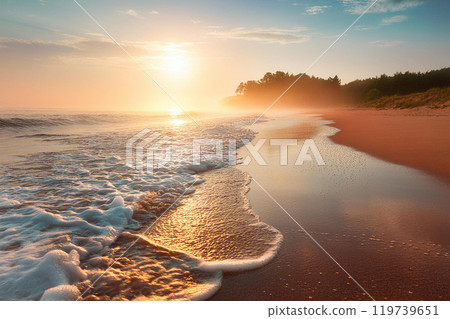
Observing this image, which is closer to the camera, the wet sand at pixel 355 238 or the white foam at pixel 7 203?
the wet sand at pixel 355 238

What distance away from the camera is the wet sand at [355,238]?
219cm

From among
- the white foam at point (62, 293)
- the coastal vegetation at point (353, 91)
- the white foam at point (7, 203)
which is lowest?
the white foam at point (62, 293)

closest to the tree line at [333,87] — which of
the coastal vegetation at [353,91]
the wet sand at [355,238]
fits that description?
the coastal vegetation at [353,91]

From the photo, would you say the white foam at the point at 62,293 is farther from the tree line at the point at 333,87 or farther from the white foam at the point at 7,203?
the tree line at the point at 333,87

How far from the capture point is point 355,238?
9.88 ft

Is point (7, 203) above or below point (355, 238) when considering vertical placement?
above

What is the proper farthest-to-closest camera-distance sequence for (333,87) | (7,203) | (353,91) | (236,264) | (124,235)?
1. (333,87)
2. (353,91)
3. (7,203)
4. (124,235)
5. (236,264)

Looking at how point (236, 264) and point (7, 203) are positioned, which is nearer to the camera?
point (236, 264)

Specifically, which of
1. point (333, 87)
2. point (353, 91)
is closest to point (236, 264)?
point (353, 91)

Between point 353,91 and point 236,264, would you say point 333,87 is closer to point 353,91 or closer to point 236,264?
point 353,91

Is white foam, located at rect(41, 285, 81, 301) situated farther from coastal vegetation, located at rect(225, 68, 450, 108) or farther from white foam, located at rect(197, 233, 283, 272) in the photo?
coastal vegetation, located at rect(225, 68, 450, 108)

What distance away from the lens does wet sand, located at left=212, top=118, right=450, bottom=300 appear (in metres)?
2.19
